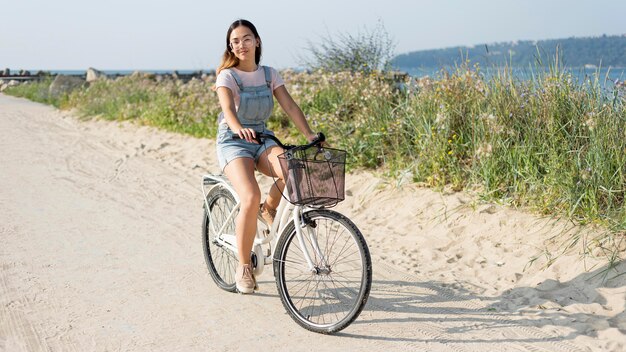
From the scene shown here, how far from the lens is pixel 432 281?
20.5 feet

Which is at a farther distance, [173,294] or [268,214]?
[173,294]

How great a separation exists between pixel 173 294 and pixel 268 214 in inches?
41.8

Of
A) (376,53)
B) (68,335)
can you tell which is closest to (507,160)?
(68,335)

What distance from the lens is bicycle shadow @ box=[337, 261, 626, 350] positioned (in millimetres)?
4953

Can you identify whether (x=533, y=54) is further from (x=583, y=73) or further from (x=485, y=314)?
(x=485, y=314)

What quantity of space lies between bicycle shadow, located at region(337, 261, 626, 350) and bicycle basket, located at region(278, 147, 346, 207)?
974 millimetres

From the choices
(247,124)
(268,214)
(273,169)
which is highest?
(247,124)

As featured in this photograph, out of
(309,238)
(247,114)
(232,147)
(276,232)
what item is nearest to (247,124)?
(247,114)

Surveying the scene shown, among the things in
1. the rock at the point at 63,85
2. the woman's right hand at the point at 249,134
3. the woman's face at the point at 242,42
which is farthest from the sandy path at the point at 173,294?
the rock at the point at 63,85

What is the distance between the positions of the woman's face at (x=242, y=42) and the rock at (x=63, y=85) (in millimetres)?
21205

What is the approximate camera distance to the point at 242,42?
209 inches

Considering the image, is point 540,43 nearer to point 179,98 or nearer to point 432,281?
point 432,281

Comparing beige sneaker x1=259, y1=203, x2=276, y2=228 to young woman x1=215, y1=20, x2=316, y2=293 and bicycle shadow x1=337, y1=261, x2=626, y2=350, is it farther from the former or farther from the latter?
bicycle shadow x1=337, y1=261, x2=626, y2=350

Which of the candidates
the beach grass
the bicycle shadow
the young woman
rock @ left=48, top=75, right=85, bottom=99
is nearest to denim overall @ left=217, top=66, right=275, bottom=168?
the young woman
